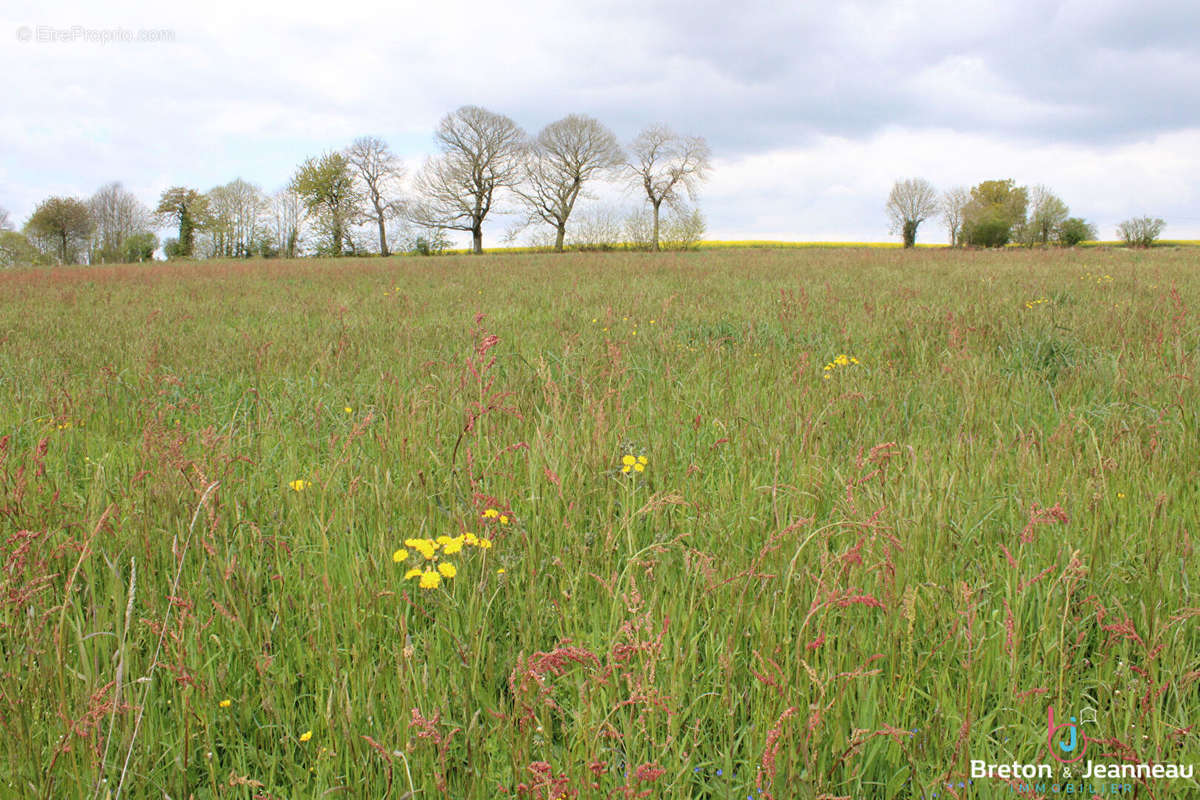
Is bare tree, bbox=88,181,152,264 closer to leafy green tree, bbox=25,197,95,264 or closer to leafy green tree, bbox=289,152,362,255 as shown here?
leafy green tree, bbox=25,197,95,264

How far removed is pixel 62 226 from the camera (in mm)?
61000

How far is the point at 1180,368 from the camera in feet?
13.3

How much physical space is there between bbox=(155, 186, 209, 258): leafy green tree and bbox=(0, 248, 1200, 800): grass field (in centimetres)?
7202

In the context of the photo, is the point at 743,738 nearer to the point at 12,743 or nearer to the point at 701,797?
the point at 701,797

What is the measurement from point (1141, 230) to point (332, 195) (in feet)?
206

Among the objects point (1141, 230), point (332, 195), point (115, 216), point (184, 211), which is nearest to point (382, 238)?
point (332, 195)

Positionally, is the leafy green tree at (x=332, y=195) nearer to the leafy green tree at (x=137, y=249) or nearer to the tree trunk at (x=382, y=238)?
the tree trunk at (x=382, y=238)

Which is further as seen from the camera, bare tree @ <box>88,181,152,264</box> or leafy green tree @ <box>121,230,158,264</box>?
bare tree @ <box>88,181,152,264</box>

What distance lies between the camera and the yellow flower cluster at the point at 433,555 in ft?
5.74

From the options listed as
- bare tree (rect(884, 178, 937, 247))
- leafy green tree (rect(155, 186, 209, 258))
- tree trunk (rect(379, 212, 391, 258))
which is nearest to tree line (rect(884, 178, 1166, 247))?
bare tree (rect(884, 178, 937, 247))

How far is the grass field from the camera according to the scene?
1.34 meters

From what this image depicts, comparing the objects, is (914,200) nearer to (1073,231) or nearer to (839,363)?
(1073,231)

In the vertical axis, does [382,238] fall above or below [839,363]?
above

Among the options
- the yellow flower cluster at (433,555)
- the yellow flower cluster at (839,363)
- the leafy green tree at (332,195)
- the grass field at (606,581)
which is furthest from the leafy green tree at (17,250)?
the yellow flower cluster at (433,555)
